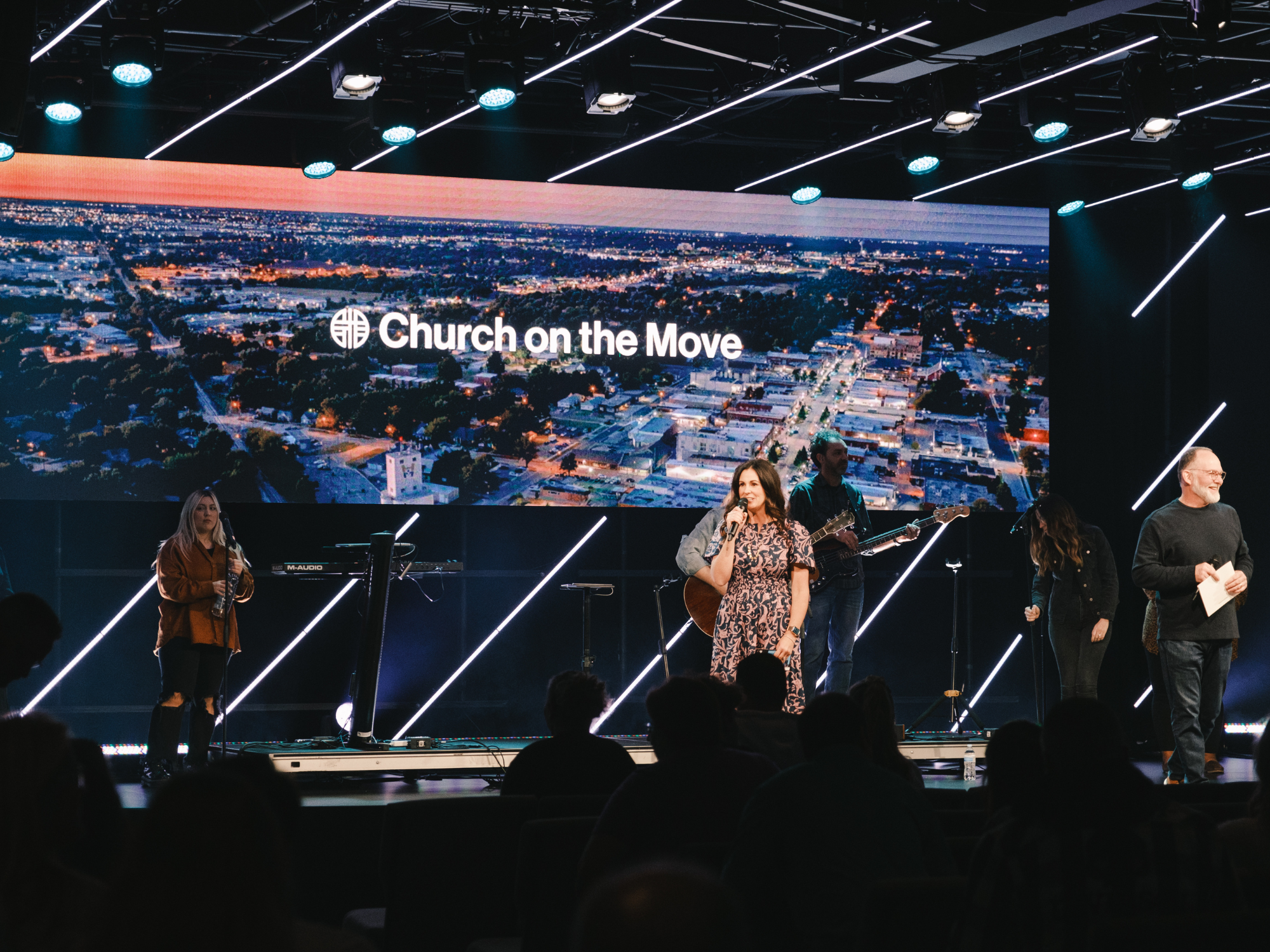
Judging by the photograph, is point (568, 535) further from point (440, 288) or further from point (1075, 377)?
point (1075, 377)

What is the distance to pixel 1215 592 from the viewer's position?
23.1 ft

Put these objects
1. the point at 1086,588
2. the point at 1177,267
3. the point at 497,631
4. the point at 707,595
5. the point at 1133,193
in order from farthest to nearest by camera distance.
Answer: the point at 1177,267
the point at 1133,193
the point at 497,631
the point at 707,595
the point at 1086,588

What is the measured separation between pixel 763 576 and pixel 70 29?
4329mm

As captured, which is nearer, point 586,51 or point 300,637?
point 586,51

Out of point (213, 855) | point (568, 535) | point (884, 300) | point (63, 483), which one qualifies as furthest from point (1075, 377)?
point (213, 855)

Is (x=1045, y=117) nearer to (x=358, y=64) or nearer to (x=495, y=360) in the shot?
(x=495, y=360)

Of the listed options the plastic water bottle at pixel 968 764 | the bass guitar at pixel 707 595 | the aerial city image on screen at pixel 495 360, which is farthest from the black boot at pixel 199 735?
the plastic water bottle at pixel 968 764

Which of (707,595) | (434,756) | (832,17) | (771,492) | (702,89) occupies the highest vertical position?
(702,89)

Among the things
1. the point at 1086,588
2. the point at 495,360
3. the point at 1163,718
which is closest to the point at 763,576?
the point at 1086,588

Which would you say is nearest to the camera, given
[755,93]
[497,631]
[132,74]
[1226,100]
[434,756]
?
[132,74]

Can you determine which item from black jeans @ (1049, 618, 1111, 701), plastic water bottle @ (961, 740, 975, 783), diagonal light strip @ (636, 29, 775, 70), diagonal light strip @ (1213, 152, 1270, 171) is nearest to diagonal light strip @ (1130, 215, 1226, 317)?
diagonal light strip @ (1213, 152, 1270, 171)

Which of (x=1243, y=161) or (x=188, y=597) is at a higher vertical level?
(x=1243, y=161)

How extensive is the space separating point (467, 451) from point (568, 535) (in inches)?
37.8

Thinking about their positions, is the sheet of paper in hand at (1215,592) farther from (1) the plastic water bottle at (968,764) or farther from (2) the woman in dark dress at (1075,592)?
(1) the plastic water bottle at (968,764)
